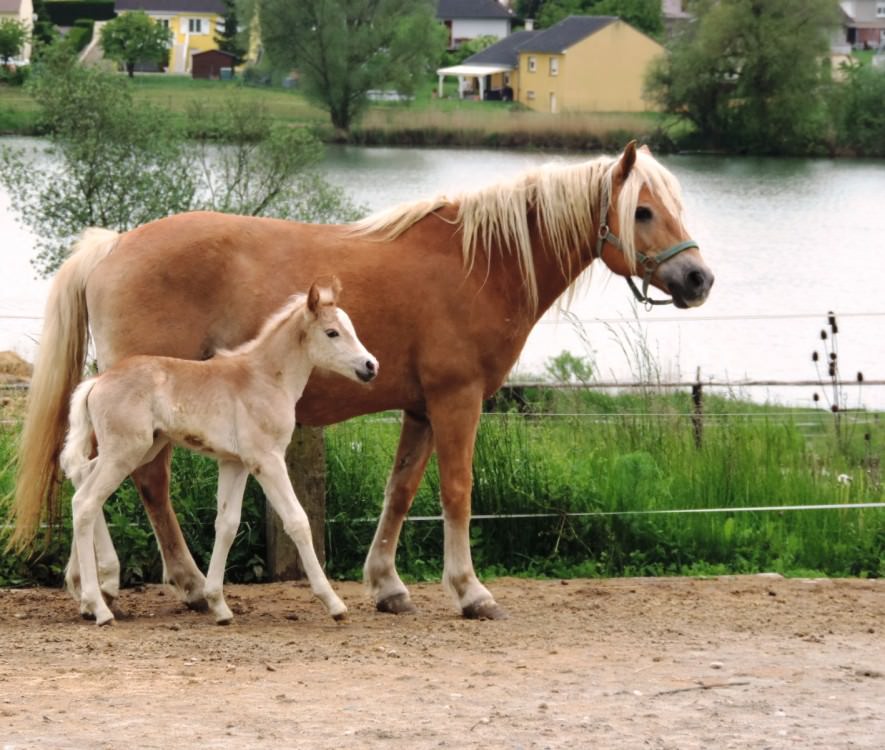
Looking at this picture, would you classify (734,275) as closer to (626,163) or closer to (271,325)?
(626,163)

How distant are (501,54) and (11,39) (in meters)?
25.0

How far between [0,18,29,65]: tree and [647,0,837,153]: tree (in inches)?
1016

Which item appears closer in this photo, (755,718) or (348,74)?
(755,718)

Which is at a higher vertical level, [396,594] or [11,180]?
[11,180]

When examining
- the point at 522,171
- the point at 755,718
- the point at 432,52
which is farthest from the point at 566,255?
the point at 432,52

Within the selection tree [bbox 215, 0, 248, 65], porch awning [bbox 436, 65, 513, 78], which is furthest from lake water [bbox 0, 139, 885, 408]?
tree [bbox 215, 0, 248, 65]

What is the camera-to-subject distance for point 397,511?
6.47 meters

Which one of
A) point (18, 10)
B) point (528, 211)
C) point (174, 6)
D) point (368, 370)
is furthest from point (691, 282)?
point (174, 6)

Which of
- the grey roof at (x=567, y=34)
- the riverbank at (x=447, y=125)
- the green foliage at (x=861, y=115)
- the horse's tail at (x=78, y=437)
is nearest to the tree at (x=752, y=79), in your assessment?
the green foliage at (x=861, y=115)

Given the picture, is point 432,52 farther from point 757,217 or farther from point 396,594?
point 396,594

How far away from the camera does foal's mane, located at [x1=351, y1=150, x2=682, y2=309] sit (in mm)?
6281

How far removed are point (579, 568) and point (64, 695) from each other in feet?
10.6

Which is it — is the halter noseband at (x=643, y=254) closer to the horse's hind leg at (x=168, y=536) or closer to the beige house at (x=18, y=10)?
the horse's hind leg at (x=168, y=536)

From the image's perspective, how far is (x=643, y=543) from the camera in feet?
24.7
